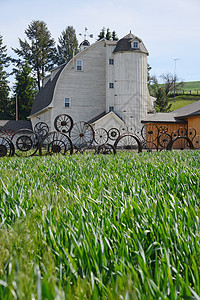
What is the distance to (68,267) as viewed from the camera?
1492 millimetres

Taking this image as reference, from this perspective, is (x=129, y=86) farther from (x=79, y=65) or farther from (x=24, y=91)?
(x=24, y=91)

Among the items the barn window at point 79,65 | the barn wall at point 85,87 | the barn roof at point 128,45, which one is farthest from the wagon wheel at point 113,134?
the barn roof at point 128,45

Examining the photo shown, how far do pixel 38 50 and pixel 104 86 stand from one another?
31.9 metres

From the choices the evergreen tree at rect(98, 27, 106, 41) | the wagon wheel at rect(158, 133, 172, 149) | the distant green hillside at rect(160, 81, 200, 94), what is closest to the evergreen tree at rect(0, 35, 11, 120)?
the evergreen tree at rect(98, 27, 106, 41)

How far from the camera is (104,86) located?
123ft

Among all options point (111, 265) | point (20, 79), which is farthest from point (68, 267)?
point (20, 79)

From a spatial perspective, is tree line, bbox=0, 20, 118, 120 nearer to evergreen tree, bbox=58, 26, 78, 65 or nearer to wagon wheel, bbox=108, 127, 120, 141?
evergreen tree, bbox=58, 26, 78, 65

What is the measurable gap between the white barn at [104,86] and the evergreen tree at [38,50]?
89.7 feet

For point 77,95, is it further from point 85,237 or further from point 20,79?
point 85,237

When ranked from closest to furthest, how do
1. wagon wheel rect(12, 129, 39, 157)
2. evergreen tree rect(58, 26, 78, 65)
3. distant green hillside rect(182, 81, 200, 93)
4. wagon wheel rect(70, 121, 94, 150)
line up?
wagon wheel rect(12, 129, 39, 157) → wagon wheel rect(70, 121, 94, 150) → evergreen tree rect(58, 26, 78, 65) → distant green hillside rect(182, 81, 200, 93)

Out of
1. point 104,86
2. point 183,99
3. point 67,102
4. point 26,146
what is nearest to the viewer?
point 26,146

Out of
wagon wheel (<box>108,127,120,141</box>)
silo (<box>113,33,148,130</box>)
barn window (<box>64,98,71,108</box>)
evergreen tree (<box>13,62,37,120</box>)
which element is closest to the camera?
wagon wheel (<box>108,127,120,141</box>)

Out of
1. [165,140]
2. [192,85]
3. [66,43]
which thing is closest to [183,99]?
[192,85]

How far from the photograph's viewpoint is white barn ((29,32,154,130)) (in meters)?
34.3
